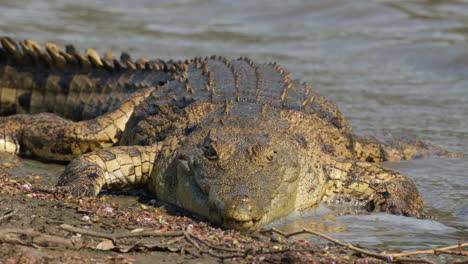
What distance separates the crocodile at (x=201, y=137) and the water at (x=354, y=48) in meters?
0.31

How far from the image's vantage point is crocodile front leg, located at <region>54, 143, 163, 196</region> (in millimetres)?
5219

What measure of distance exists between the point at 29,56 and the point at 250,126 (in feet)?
11.9

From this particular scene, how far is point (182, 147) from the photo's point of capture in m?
5.20

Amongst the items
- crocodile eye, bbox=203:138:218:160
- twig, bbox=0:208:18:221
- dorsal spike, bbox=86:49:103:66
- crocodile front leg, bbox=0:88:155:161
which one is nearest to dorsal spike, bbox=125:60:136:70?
dorsal spike, bbox=86:49:103:66

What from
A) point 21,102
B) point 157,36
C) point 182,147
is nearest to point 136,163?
point 182,147

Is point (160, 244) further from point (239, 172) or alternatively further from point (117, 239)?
point (239, 172)

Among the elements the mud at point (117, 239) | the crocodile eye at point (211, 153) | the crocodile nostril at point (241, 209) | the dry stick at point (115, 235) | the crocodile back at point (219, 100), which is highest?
the crocodile back at point (219, 100)

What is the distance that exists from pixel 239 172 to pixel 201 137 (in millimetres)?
717

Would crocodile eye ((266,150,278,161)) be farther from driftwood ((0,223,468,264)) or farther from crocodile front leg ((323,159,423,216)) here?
driftwood ((0,223,468,264))

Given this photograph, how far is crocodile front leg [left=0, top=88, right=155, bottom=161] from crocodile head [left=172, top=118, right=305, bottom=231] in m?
1.51

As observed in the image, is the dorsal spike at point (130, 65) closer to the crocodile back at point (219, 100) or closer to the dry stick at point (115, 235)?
the crocodile back at point (219, 100)

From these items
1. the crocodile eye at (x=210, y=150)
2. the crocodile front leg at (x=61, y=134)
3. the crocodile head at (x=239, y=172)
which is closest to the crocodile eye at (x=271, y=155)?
the crocodile head at (x=239, y=172)

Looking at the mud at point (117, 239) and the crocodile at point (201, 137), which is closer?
the mud at point (117, 239)

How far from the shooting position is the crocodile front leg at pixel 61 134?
6465mm
